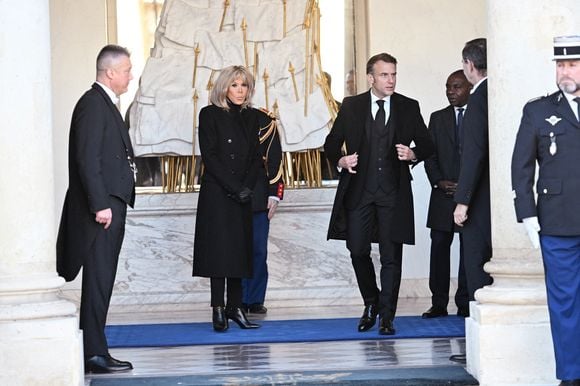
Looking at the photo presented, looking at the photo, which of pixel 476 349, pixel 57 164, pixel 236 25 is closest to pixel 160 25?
pixel 236 25

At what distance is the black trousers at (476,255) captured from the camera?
24.3 ft

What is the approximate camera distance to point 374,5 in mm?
11211

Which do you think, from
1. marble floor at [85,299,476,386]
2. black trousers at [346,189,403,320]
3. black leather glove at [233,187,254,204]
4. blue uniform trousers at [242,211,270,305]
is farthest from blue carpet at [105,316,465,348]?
black leather glove at [233,187,254,204]

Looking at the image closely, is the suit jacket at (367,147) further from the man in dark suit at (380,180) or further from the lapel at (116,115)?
the lapel at (116,115)

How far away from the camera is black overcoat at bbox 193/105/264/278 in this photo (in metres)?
8.85

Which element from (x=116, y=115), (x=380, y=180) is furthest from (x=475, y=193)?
(x=116, y=115)

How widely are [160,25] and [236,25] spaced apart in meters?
0.65

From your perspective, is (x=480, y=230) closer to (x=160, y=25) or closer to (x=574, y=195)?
(x=574, y=195)

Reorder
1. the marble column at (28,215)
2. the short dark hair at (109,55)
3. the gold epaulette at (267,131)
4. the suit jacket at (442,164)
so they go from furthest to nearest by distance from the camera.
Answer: the gold epaulette at (267,131) → the suit jacket at (442,164) → the short dark hair at (109,55) → the marble column at (28,215)

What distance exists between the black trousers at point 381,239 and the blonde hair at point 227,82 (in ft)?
3.70

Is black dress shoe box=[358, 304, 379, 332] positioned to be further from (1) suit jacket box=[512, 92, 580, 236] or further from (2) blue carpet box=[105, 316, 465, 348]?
(1) suit jacket box=[512, 92, 580, 236]

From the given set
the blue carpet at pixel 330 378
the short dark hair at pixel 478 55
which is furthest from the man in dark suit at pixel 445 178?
the blue carpet at pixel 330 378

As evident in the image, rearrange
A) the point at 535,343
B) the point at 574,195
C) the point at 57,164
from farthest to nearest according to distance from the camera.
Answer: the point at 57,164
the point at 535,343
the point at 574,195

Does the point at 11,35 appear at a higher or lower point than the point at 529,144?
higher
